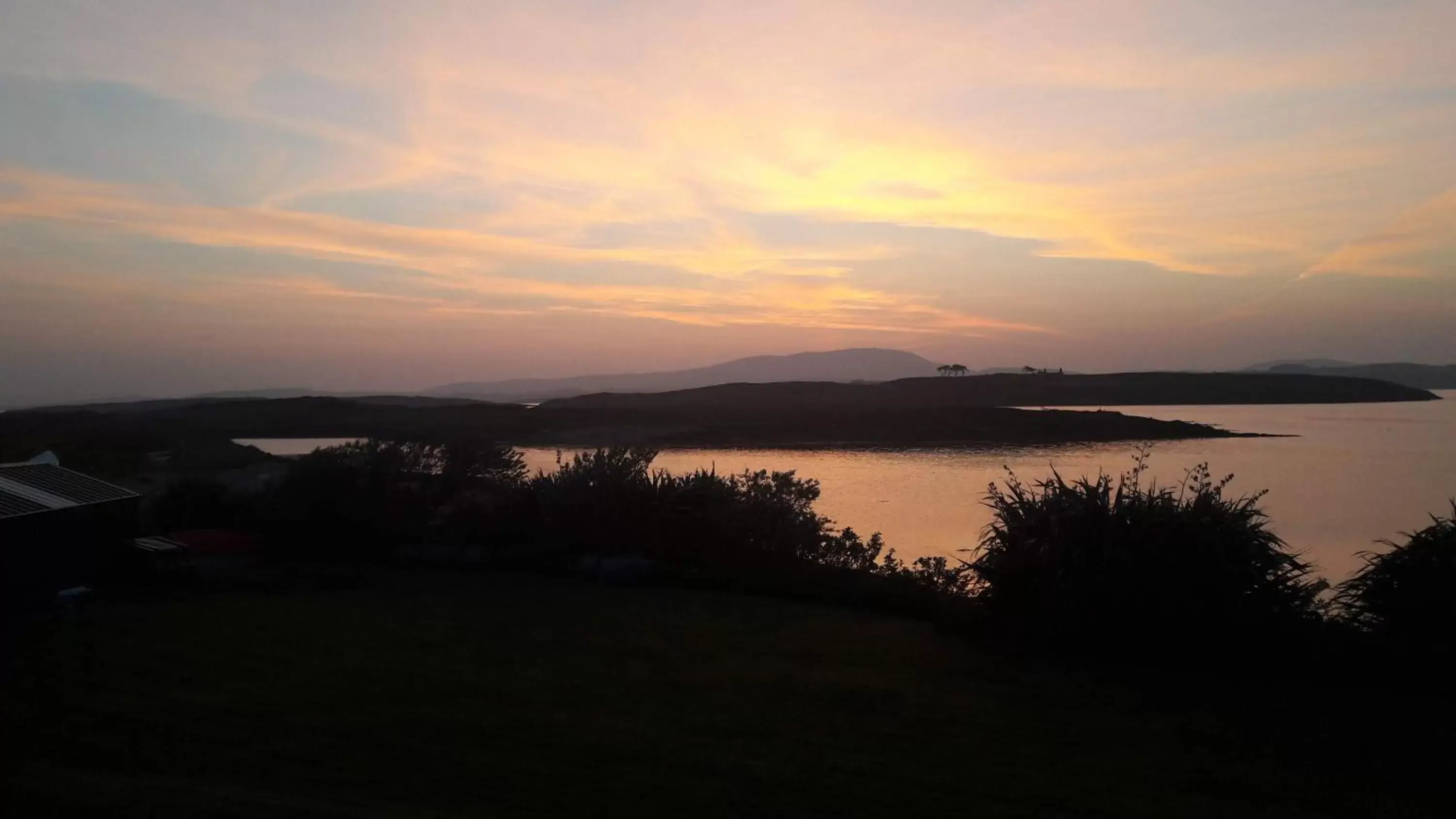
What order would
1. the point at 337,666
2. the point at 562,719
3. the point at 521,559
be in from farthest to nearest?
the point at 521,559, the point at 337,666, the point at 562,719

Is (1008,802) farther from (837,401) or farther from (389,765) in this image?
(837,401)

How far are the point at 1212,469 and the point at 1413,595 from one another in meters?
27.6

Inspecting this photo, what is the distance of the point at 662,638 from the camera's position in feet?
33.3

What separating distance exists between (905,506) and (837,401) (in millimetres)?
45273

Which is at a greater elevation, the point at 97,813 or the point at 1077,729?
the point at 97,813

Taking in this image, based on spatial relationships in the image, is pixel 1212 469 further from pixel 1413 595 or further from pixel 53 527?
pixel 53 527

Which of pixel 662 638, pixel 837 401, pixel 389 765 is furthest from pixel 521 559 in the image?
pixel 837 401

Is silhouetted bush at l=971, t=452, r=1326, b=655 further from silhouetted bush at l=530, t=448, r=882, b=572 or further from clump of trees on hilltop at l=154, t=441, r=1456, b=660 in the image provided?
silhouetted bush at l=530, t=448, r=882, b=572

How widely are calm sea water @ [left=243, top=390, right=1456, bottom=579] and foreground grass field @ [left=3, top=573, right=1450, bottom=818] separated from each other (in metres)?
5.36

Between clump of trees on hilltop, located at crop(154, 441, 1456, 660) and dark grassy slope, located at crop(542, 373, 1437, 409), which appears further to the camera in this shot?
dark grassy slope, located at crop(542, 373, 1437, 409)

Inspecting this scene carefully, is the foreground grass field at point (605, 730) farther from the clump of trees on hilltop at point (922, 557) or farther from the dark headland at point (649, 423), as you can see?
the dark headland at point (649, 423)

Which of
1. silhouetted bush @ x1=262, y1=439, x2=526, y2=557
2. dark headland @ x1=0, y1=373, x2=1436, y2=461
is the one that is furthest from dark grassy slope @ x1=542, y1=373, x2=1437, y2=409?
silhouetted bush @ x1=262, y1=439, x2=526, y2=557

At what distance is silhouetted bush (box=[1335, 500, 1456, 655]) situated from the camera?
8.94 m

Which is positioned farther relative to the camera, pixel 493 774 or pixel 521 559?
pixel 521 559
